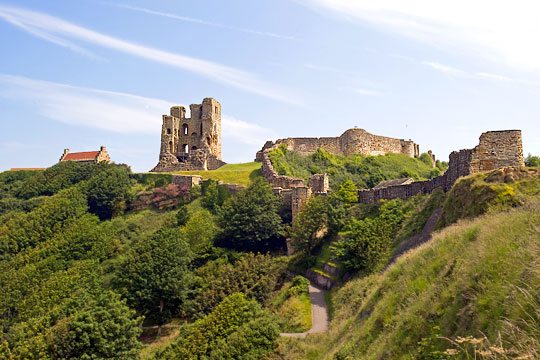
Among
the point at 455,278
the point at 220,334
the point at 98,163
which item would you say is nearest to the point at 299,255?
the point at 220,334

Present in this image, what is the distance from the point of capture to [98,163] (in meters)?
49.0

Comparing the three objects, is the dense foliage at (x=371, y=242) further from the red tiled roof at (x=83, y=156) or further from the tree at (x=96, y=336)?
the red tiled roof at (x=83, y=156)

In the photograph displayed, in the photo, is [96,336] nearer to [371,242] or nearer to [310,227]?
[310,227]

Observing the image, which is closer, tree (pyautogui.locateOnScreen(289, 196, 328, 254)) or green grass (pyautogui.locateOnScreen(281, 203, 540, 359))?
green grass (pyautogui.locateOnScreen(281, 203, 540, 359))

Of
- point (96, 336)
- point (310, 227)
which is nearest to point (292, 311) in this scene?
point (310, 227)

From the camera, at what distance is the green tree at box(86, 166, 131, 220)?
139 feet

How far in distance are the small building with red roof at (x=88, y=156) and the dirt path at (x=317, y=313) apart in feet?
127

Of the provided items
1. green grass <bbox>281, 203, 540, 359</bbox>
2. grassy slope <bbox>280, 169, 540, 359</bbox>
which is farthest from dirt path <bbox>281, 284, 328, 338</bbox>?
Result: green grass <bbox>281, 203, 540, 359</bbox>

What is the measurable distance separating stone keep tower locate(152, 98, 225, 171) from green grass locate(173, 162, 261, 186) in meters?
2.17

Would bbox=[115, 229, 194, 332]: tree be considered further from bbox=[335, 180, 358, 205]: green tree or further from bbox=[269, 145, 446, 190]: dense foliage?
bbox=[269, 145, 446, 190]: dense foliage

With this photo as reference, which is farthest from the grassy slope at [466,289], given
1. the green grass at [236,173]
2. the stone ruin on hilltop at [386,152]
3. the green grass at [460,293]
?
the green grass at [236,173]

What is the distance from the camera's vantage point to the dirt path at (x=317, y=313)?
1848 centimetres

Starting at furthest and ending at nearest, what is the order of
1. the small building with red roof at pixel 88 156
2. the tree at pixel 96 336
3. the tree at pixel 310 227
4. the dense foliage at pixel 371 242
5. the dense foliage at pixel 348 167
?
the small building with red roof at pixel 88 156
the dense foliage at pixel 348 167
the tree at pixel 310 227
the tree at pixel 96 336
the dense foliage at pixel 371 242

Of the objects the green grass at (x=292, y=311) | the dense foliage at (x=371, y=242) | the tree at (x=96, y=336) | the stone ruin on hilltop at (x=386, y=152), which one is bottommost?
the tree at (x=96, y=336)
